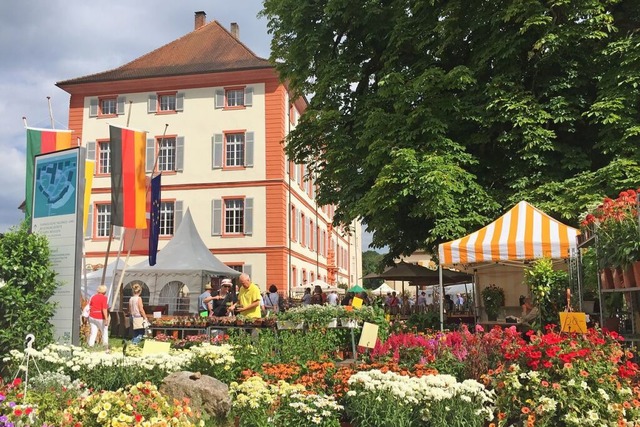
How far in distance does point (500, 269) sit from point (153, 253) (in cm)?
976

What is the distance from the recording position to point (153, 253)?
18.3m

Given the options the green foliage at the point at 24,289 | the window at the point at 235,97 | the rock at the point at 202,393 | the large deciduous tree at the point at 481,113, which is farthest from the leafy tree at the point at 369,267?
the rock at the point at 202,393

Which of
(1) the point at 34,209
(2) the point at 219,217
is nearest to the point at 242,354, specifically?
(1) the point at 34,209

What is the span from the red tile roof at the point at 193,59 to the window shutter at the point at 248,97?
3.71 feet

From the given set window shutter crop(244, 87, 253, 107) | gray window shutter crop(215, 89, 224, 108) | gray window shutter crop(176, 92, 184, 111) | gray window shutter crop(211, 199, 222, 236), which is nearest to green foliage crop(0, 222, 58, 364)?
gray window shutter crop(211, 199, 222, 236)

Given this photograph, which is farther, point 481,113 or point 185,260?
point 185,260

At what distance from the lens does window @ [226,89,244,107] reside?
34156 mm

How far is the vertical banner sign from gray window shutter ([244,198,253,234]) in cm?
2486

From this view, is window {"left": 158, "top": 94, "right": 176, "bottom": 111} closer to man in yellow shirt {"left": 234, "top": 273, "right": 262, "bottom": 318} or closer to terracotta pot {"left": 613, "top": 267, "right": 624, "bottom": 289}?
man in yellow shirt {"left": 234, "top": 273, "right": 262, "bottom": 318}

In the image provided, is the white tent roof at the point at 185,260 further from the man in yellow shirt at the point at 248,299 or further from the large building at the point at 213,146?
the large building at the point at 213,146

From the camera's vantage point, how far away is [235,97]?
112ft

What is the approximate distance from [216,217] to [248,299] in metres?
22.6

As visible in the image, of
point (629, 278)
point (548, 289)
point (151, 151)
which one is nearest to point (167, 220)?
point (151, 151)

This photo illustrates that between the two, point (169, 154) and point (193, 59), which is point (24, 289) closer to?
point (169, 154)
